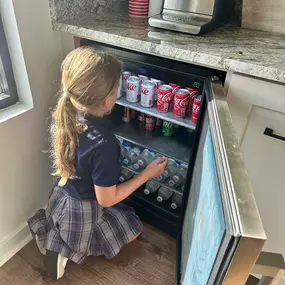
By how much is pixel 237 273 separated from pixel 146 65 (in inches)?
33.0

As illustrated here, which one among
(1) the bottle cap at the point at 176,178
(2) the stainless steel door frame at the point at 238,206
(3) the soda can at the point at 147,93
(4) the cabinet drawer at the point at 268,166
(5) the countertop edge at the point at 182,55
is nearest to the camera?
(2) the stainless steel door frame at the point at 238,206

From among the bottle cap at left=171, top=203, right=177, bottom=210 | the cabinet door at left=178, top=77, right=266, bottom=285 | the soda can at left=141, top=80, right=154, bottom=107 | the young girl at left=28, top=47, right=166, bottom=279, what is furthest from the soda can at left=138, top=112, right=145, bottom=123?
the cabinet door at left=178, top=77, right=266, bottom=285

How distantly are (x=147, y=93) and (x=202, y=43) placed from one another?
0.97 ft

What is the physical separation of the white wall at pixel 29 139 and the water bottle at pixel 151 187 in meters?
0.49

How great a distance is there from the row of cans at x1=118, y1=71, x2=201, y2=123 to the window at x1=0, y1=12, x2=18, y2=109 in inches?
17.9

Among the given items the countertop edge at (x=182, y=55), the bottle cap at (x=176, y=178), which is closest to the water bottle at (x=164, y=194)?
the bottle cap at (x=176, y=178)

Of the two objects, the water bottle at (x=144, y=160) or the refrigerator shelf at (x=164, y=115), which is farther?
the water bottle at (x=144, y=160)

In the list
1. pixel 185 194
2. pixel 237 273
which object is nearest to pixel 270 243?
pixel 185 194

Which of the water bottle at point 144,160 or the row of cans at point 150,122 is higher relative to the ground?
the row of cans at point 150,122

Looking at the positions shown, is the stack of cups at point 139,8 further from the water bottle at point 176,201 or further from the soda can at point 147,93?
the water bottle at point 176,201

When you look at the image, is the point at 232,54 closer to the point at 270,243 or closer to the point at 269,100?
the point at 269,100

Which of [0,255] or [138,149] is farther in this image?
[138,149]

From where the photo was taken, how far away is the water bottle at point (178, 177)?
1.41 metres

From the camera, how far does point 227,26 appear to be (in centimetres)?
125
